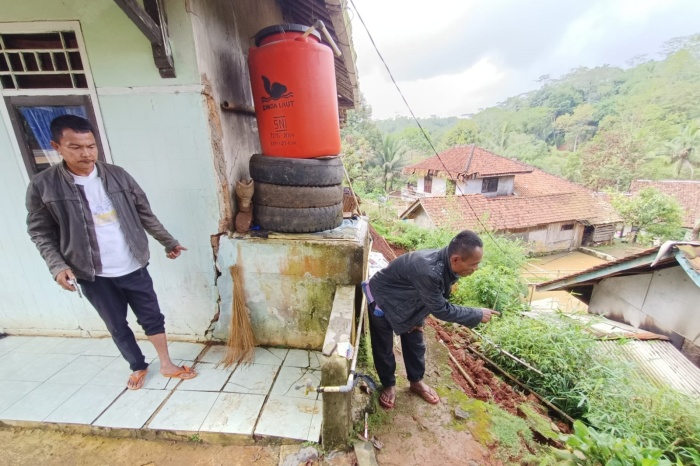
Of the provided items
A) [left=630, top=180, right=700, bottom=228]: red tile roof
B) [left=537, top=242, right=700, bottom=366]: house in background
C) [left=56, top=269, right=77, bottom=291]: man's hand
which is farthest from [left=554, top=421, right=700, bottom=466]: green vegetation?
[left=630, top=180, right=700, bottom=228]: red tile roof

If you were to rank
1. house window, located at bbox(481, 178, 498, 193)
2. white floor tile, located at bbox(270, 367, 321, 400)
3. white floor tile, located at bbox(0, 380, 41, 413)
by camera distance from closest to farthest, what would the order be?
1. white floor tile, located at bbox(0, 380, 41, 413)
2. white floor tile, located at bbox(270, 367, 321, 400)
3. house window, located at bbox(481, 178, 498, 193)

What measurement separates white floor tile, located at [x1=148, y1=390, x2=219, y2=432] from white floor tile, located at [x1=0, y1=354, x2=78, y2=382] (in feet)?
4.10

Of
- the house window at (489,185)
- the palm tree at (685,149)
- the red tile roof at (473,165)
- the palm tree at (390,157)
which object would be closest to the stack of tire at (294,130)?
the red tile roof at (473,165)

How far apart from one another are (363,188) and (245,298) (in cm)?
2332

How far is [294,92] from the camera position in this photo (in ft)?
8.50

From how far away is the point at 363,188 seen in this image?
25.7 m

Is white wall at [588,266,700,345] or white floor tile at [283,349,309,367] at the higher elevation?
white floor tile at [283,349,309,367]

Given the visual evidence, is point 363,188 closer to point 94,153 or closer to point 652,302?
point 652,302

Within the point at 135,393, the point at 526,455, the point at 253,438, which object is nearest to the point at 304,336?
the point at 253,438

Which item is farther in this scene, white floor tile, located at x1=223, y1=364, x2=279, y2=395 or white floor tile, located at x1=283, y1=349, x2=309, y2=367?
white floor tile, located at x1=283, y1=349, x2=309, y2=367

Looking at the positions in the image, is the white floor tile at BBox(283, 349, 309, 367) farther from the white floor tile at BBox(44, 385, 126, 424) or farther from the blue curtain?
the blue curtain

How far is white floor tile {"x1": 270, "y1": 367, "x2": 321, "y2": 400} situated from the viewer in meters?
2.45

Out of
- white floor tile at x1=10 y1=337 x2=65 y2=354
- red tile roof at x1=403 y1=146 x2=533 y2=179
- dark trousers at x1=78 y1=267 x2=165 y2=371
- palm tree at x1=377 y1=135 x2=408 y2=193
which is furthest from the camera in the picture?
palm tree at x1=377 y1=135 x2=408 y2=193

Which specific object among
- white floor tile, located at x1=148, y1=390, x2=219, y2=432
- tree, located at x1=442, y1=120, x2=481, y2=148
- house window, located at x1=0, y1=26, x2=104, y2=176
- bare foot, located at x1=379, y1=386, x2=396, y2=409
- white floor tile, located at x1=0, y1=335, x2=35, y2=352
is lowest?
bare foot, located at x1=379, y1=386, x2=396, y2=409
